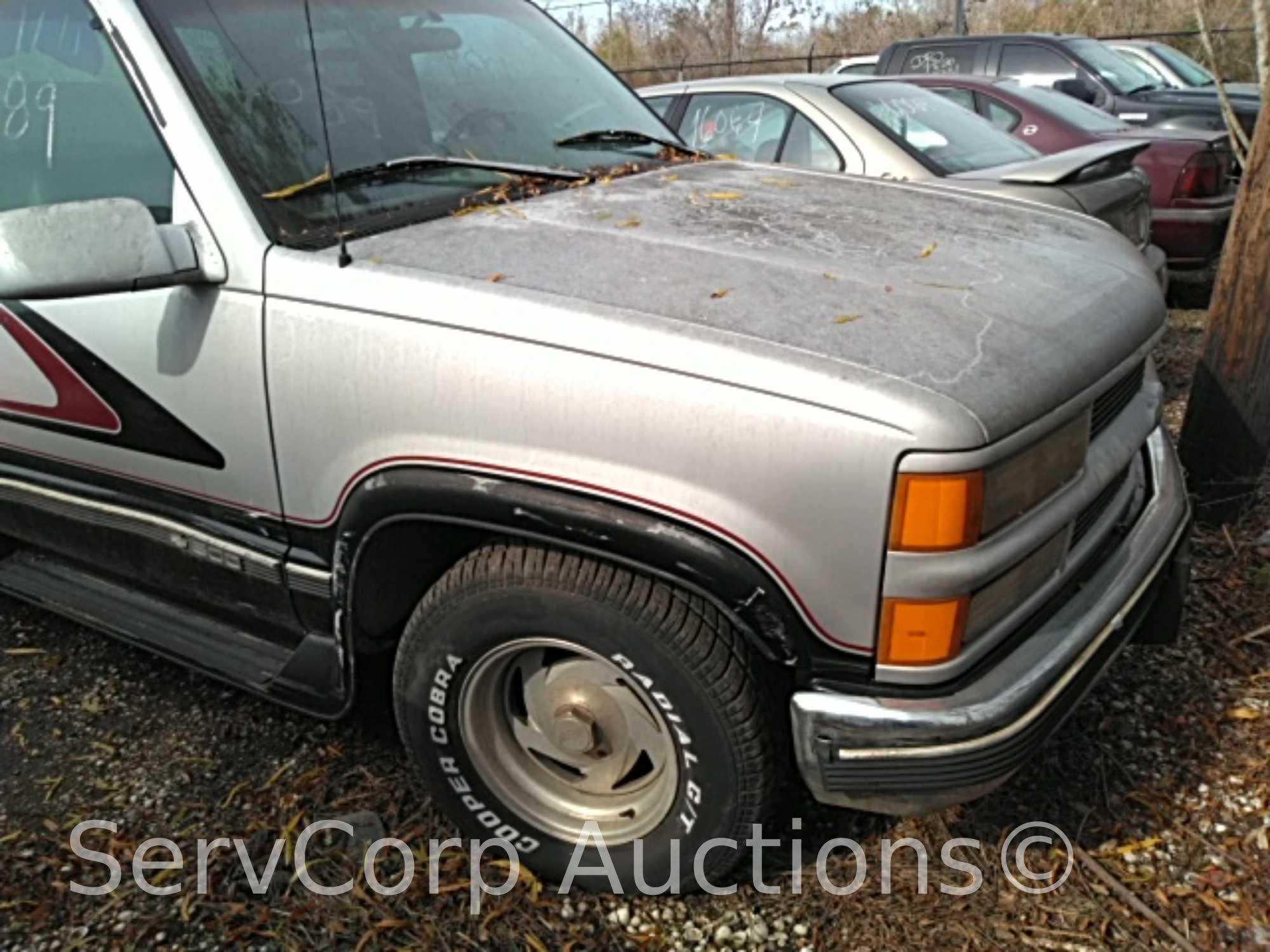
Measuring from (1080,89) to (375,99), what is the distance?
28.4 feet

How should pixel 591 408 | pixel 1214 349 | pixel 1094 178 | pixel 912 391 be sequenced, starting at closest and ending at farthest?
pixel 912 391 → pixel 591 408 → pixel 1214 349 → pixel 1094 178

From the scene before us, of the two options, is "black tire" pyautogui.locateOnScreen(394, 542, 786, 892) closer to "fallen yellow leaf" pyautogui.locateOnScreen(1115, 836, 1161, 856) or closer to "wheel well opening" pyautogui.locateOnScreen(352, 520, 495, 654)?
"wheel well opening" pyautogui.locateOnScreen(352, 520, 495, 654)

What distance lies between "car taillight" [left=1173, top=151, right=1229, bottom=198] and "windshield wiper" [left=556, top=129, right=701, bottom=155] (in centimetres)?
447

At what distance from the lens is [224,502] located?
8.34 feet

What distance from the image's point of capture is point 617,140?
3.18 metres

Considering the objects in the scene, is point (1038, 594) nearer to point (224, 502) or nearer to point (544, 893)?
point (544, 893)

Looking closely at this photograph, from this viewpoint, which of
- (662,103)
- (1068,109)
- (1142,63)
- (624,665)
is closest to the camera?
(624,665)

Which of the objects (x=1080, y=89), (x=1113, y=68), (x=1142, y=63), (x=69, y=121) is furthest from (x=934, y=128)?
(x=1142, y=63)

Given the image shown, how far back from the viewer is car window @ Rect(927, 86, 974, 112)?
23.9ft

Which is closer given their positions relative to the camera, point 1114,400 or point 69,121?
point 1114,400

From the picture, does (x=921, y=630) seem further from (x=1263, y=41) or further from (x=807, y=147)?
(x=807, y=147)

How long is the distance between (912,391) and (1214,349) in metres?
2.45

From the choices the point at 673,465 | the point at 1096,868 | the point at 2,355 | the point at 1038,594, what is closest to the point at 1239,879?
the point at 1096,868

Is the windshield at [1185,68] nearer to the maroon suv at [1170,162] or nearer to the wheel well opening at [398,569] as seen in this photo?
the maroon suv at [1170,162]
